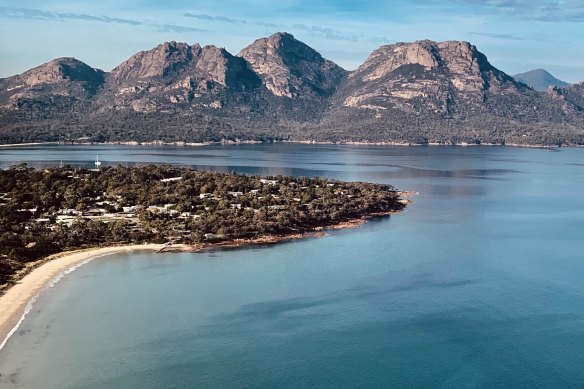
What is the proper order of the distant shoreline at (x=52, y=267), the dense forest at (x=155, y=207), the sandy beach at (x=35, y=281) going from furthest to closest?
the dense forest at (x=155, y=207)
the distant shoreline at (x=52, y=267)
the sandy beach at (x=35, y=281)

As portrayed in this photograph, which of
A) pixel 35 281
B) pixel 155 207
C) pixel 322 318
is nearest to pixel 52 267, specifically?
pixel 35 281

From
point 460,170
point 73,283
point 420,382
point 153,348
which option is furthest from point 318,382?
point 460,170

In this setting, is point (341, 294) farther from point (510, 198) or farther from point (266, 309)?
point (510, 198)

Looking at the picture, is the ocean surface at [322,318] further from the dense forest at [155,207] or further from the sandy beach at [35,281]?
the dense forest at [155,207]

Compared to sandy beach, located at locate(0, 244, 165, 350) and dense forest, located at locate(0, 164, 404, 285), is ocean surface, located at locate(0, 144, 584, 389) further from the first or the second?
dense forest, located at locate(0, 164, 404, 285)

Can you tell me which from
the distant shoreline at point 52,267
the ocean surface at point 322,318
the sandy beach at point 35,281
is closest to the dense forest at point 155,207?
the distant shoreline at point 52,267

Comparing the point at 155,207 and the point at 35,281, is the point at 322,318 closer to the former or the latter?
the point at 35,281
